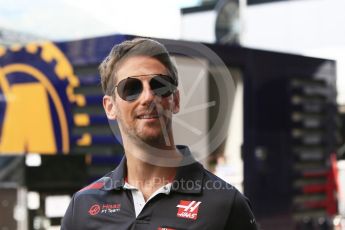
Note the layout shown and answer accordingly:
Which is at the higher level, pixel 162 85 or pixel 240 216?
pixel 162 85

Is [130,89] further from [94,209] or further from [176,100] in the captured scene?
[94,209]

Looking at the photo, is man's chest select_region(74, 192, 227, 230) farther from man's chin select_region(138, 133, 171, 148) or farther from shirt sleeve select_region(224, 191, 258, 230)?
man's chin select_region(138, 133, 171, 148)

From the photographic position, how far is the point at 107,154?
208 inches

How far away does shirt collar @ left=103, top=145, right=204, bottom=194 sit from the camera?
152cm

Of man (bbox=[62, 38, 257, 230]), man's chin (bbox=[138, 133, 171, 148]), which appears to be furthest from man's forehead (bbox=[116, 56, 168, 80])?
man's chin (bbox=[138, 133, 171, 148])

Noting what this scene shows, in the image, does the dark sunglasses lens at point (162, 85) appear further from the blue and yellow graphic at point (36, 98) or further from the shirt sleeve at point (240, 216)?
the blue and yellow graphic at point (36, 98)

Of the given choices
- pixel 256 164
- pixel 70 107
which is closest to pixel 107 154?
pixel 70 107

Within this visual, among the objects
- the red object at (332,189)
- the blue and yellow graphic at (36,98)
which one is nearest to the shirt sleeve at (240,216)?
the blue and yellow graphic at (36,98)

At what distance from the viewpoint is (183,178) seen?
1.54m

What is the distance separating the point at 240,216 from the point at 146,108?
0.37 meters

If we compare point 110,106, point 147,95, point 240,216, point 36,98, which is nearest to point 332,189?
point 36,98

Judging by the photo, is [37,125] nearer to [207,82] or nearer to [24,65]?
[24,65]

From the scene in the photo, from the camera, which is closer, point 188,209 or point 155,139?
point 155,139

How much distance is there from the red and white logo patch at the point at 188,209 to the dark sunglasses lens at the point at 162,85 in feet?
0.93
